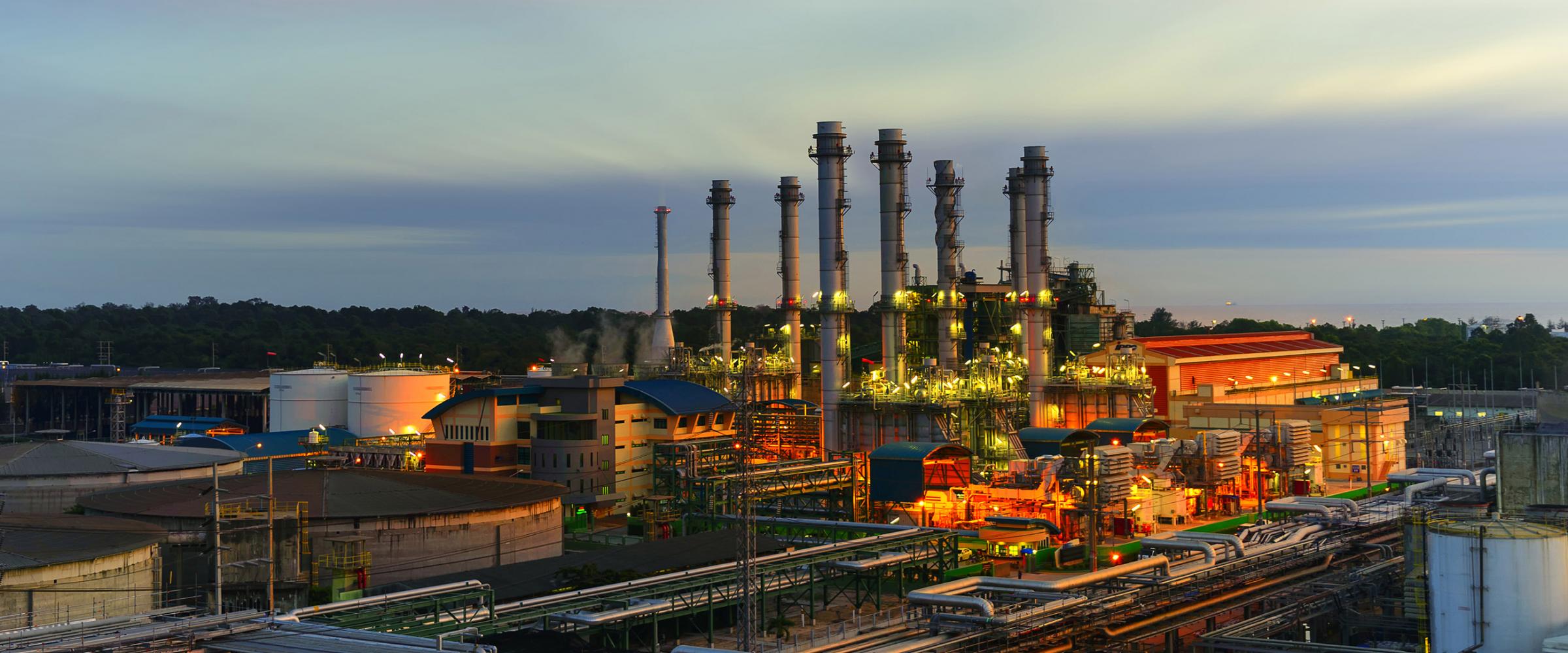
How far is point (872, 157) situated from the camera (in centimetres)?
7144

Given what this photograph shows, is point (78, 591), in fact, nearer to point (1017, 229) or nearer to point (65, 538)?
point (65, 538)

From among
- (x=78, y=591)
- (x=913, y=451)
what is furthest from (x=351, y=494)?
(x=913, y=451)

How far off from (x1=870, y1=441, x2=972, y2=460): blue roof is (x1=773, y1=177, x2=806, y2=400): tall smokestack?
67.4ft

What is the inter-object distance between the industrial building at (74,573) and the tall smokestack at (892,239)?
121ft

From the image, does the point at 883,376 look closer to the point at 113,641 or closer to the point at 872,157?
the point at 872,157

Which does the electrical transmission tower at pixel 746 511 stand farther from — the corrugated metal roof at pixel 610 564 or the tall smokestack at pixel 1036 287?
the tall smokestack at pixel 1036 287

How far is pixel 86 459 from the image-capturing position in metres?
60.1

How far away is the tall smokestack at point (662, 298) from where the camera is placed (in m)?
82.4

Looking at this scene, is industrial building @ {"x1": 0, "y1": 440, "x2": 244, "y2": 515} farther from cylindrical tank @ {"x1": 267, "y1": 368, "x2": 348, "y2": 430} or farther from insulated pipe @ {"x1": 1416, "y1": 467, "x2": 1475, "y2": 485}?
insulated pipe @ {"x1": 1416, "y1": 467, "x2": 1475, "y2": 485}

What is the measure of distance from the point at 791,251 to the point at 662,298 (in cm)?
919

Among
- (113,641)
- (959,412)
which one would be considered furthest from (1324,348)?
(113,641)

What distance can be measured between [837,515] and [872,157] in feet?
66.3

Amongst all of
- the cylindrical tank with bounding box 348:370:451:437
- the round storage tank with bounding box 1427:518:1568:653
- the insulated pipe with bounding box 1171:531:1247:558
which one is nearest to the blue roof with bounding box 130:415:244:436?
the cylindrical tank with bounding box 348:370:451:437

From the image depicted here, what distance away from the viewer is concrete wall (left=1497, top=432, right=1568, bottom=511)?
3672cm
